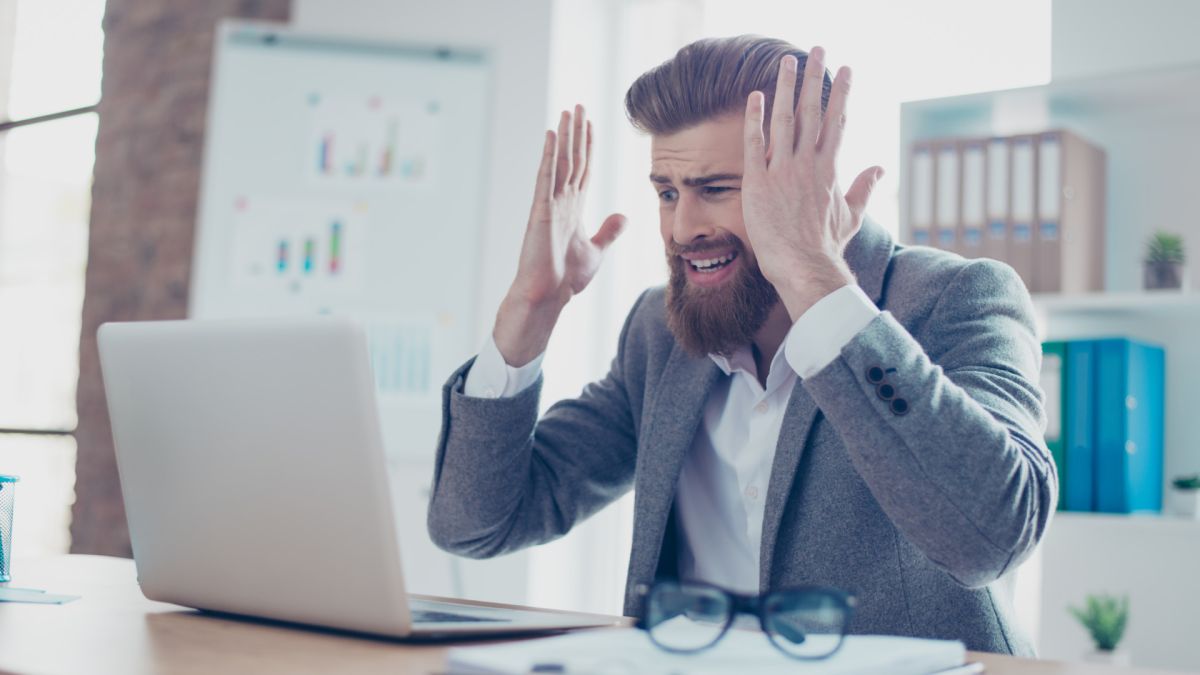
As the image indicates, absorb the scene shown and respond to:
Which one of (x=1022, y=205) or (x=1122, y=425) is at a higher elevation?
(x=1022, y=205)

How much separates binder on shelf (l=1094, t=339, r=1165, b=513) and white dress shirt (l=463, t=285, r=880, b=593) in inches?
33.7

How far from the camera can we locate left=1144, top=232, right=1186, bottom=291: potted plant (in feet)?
6.86

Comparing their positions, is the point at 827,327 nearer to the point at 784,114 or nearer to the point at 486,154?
the point at 784,114

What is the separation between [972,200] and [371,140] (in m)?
1.63

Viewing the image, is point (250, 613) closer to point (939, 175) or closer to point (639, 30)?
point (939, 175)

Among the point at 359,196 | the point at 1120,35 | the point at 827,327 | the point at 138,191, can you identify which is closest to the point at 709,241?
the point at 827,327

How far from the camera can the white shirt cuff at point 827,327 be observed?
112 centimetres

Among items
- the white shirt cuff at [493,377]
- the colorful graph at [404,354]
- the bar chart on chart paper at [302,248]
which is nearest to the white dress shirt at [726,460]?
the white shirt cuff at [493,377]

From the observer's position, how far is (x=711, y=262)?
1.60m

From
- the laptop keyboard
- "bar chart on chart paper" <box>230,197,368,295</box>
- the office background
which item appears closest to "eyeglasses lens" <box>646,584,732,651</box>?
the laptop keyboard

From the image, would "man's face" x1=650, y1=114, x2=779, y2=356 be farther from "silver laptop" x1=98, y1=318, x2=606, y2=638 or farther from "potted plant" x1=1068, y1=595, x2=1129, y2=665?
"potted plant" x1=1068, y1=595, x2=1129, y2=665

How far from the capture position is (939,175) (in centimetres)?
229

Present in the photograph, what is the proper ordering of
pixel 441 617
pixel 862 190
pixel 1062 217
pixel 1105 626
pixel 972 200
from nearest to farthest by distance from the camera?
1. pixel 441 617
2. pixel 862 190
3. pixel 1105 626
4. pixel 1062 217
5. pixel 972 200

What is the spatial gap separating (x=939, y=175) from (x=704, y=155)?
0.91 m
